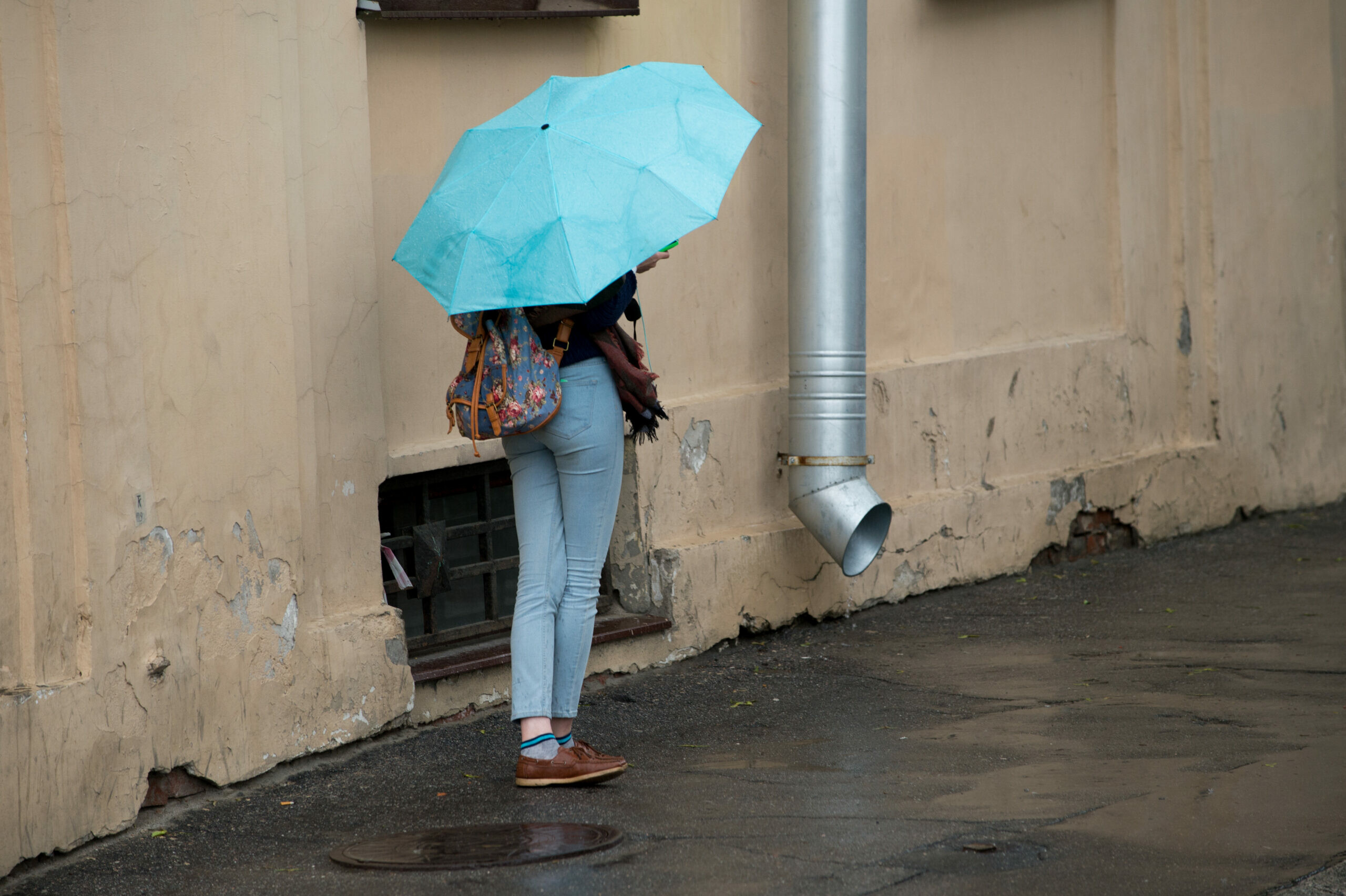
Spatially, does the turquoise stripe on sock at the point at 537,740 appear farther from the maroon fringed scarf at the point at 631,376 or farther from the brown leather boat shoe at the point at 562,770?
the maroon fringed scarf at the point at 631,376

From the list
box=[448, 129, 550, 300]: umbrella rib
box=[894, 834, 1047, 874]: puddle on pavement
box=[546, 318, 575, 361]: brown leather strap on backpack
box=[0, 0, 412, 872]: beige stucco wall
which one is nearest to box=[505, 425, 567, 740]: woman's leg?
box=[546, 318, 575, 361]: brown leather strap on backpack

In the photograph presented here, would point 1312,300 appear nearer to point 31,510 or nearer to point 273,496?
point 273,496

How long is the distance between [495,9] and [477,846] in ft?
8.03

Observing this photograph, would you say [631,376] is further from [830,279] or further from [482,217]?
[830,279]

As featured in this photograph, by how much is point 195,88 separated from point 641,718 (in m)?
2.13

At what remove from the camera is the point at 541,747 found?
3.89m

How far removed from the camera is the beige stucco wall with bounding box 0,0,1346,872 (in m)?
3.59

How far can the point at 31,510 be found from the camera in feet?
11.5

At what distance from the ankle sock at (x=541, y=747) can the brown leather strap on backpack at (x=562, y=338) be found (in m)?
0.92

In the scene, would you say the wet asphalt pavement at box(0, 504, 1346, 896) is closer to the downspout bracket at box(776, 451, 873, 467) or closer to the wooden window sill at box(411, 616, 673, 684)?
the wooden window sill at box(411, 616, 673, 684)

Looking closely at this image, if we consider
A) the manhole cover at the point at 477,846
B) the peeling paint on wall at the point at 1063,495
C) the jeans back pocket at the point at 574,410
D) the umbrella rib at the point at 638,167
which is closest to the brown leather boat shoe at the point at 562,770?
the manhole cover at the point at 477,846

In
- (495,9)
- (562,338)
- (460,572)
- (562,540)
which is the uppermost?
(495,9)

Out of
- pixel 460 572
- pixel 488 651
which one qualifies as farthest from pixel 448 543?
pixel 488 651

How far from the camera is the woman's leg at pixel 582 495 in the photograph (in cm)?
378
